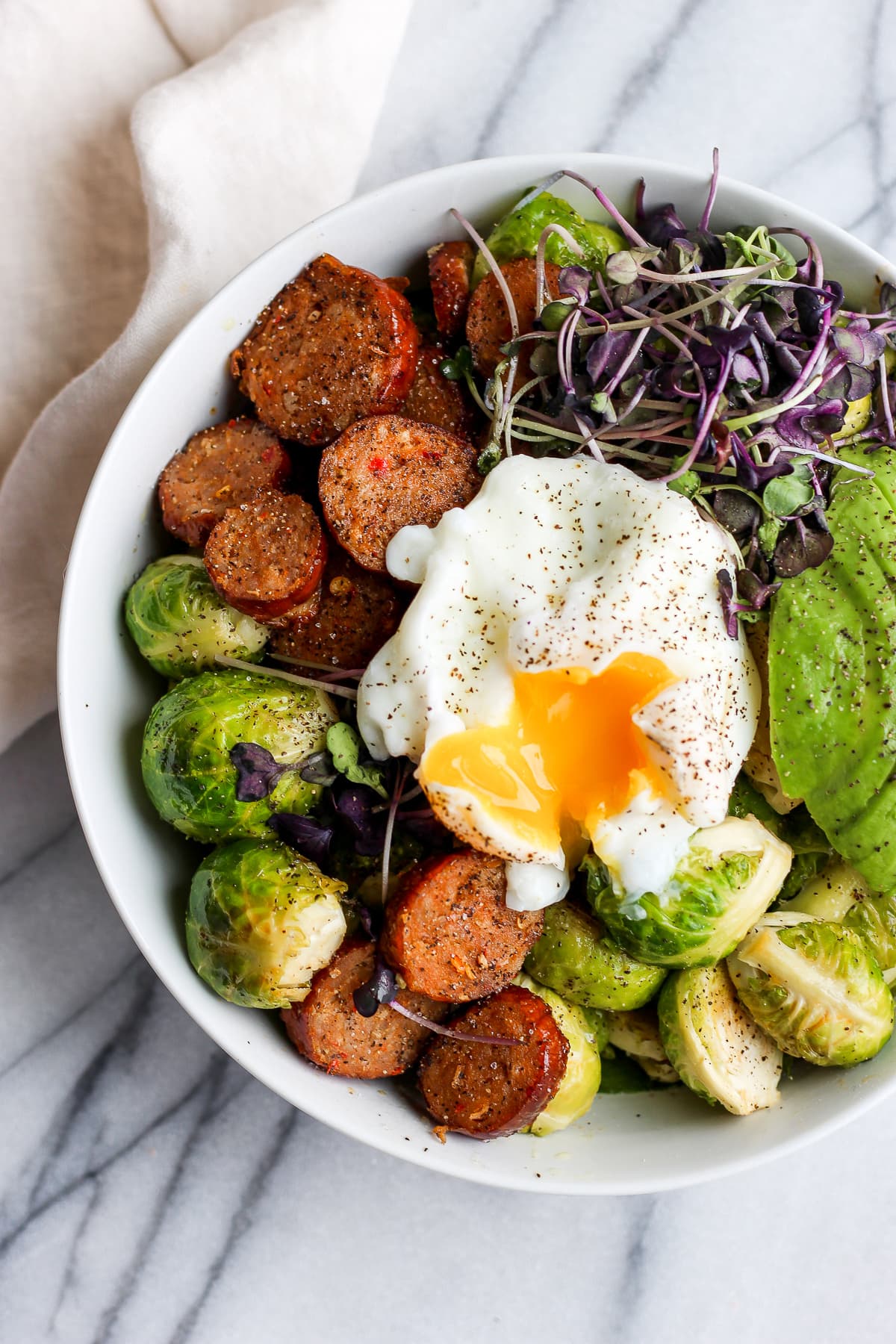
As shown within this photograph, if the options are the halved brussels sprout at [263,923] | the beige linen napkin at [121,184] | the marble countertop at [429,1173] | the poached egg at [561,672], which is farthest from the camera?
the marble countertop at [429,1173]

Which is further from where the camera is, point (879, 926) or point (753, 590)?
point (879, 926)

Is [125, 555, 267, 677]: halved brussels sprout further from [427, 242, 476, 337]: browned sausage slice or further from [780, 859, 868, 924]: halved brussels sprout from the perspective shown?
[780, 859, 868, 924]: halved brussels sprout

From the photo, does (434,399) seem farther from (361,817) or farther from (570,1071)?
(570,1071)

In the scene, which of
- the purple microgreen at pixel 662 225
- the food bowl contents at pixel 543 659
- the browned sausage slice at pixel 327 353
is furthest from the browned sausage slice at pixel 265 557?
the purple microgreen at pixel 662 225

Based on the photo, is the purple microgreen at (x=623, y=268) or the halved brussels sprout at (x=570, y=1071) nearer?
the purple microgreen at (x=623, y=268)

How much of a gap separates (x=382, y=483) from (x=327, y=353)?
1.10 ft

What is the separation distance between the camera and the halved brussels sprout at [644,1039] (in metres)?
2.76

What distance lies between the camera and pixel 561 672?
2289 millimetres

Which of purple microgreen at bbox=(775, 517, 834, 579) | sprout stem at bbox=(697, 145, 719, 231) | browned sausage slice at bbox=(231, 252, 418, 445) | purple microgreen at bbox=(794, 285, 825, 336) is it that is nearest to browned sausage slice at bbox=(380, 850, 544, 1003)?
purple microgreen at bbox=(775, 517, 834, 579)

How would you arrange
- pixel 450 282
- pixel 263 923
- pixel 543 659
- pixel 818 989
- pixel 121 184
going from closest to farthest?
pixel 543 659 → pixel 263 923 → pixel 818 989 → pixel 450 282 → pixel 121 184

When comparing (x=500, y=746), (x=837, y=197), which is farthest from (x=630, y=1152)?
(x=837, y=197)

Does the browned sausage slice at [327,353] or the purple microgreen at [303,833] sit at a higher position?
the browned sausage slice at [327,353]

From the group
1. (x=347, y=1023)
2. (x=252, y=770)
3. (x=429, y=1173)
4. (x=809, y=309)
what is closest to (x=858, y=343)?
(x=809, y=309)

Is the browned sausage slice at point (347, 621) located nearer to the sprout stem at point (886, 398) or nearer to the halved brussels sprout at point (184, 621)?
the halved brussels sprout at point (184, 621)
